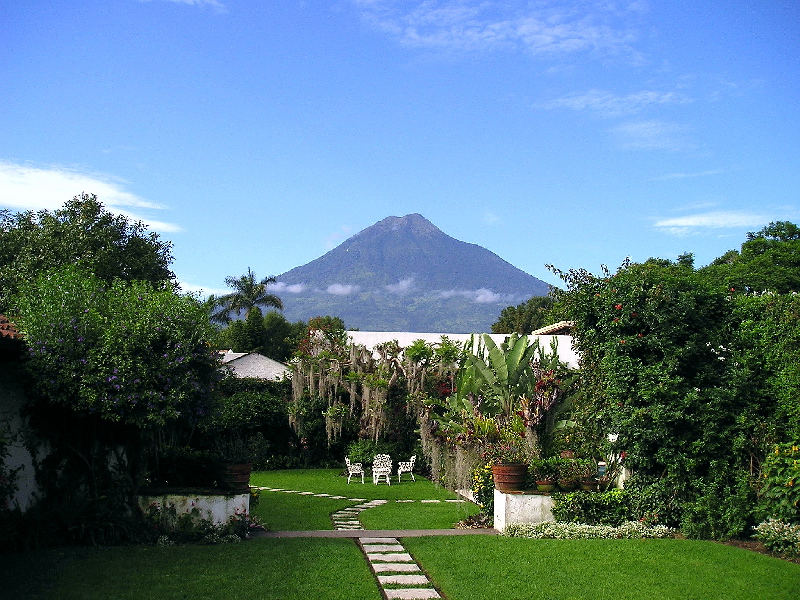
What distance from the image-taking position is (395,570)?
7352mm

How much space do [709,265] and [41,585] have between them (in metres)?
46.2

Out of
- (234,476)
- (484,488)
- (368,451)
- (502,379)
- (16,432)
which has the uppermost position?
(502,379)

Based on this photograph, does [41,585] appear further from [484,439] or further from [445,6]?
[445,6]

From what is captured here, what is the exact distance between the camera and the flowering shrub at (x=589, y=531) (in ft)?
29.7

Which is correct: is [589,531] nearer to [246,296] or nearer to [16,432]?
[16,432]

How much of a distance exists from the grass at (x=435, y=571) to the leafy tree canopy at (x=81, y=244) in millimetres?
14537

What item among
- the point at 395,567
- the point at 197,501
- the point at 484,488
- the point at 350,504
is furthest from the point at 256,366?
the point at 395,567

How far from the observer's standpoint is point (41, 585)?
628 cm

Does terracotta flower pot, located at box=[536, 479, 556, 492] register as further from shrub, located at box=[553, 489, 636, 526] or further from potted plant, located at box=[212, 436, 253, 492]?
potted plant, located at box=[212, 436, 253, 492]

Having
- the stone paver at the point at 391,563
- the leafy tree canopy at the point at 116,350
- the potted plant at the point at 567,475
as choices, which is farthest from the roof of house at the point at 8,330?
the potted plant at the point at 567,475

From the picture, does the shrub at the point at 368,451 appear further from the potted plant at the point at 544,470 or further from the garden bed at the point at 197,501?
the garden bed at the point at 197,501

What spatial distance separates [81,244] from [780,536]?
20.4 m

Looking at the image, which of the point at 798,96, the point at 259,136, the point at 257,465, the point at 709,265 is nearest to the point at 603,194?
the point at 798,96

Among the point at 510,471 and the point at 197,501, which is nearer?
the point at 197,501
